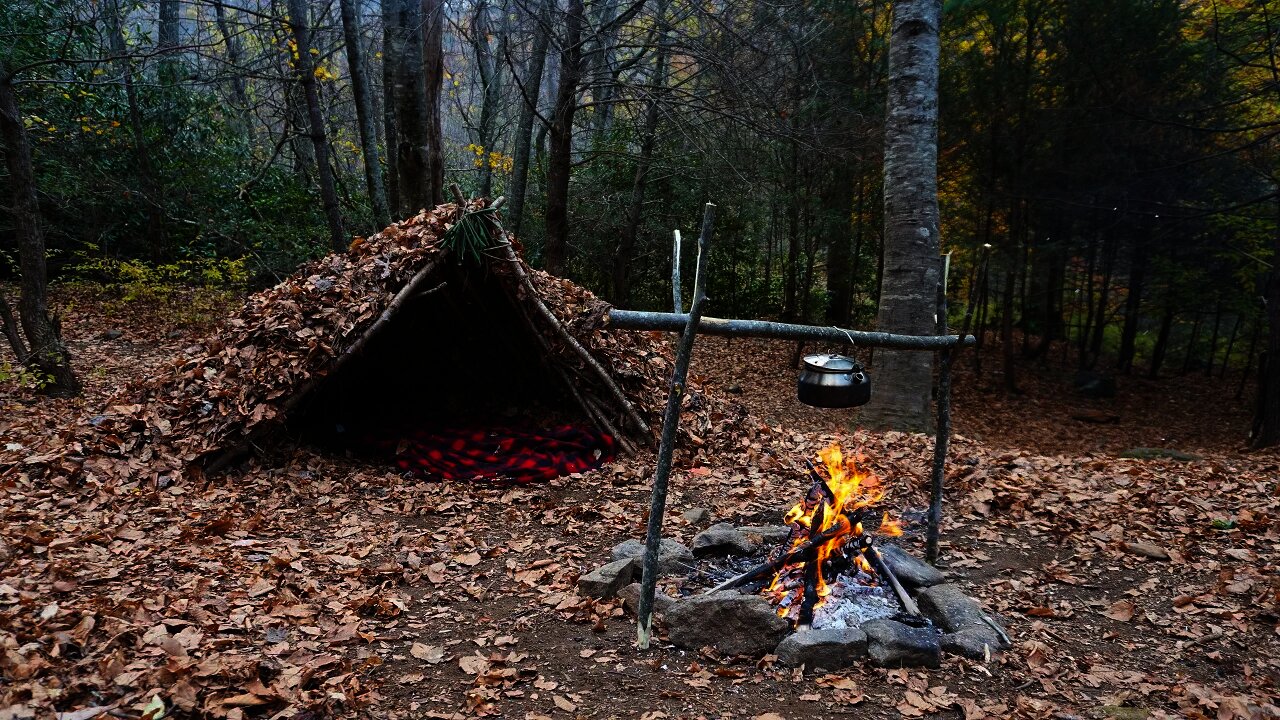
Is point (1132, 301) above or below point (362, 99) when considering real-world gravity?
below

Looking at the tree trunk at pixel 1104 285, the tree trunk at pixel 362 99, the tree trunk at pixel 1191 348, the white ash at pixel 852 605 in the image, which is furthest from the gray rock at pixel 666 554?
the tree trunk at pixel 1191 348

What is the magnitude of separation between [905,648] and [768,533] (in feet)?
4.53

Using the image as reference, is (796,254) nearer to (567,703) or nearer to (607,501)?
(607,501)

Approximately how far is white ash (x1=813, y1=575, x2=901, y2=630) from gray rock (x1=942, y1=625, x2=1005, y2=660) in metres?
0.33

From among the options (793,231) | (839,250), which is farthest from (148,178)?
(839,250)

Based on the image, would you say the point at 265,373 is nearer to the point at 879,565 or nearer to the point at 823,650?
the point at 823,650

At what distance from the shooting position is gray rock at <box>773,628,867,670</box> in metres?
3.21

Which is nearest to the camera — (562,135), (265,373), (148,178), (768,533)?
(768,533)

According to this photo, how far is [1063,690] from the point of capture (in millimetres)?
3070

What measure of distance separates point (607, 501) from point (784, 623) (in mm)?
2249

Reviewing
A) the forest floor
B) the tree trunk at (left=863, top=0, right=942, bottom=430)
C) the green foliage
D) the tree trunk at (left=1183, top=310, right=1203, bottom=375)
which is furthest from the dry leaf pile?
the tree trunk at (left=1183, top=310, right=1203, bottom=375)

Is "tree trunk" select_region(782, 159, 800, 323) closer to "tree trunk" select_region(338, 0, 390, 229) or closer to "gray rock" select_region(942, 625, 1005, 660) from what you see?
"tree trunk" select_region(338, 0, 390, 229)

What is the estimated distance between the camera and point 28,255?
684cm

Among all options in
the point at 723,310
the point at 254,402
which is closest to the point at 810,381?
the point at 254,402
